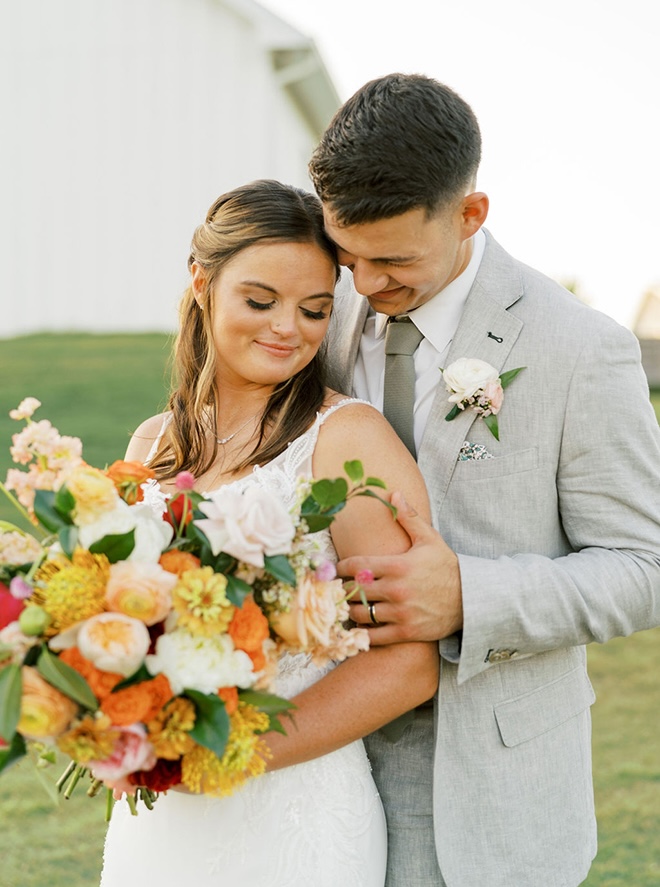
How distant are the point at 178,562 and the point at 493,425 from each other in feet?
3.41

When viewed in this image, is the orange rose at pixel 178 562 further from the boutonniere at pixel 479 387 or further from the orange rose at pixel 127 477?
the boutonniere at pixel 479 387

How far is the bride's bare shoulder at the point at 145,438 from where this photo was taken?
328 centimetres

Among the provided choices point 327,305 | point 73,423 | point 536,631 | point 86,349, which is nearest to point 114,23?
point 86,349

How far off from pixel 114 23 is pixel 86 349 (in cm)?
405

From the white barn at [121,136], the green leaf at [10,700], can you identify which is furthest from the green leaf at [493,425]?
the white barn at [121,136]

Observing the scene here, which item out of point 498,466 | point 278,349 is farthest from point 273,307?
point 498,466

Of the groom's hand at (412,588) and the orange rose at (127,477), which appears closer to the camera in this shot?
the orange rose at (127,477)

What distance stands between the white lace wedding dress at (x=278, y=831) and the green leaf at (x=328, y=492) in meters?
0.53

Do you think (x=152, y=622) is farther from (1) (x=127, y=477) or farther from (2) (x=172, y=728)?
(1) (x=127, y=477)

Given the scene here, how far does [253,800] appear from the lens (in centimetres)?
259

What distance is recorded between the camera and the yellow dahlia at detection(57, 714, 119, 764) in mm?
1858

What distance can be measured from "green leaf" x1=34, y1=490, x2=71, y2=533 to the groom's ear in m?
1.39

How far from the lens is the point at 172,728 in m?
1.91

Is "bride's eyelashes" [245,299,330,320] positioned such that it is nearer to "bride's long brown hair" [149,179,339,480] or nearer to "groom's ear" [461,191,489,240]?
"bride's long brown hair" [149,179,339,480]
